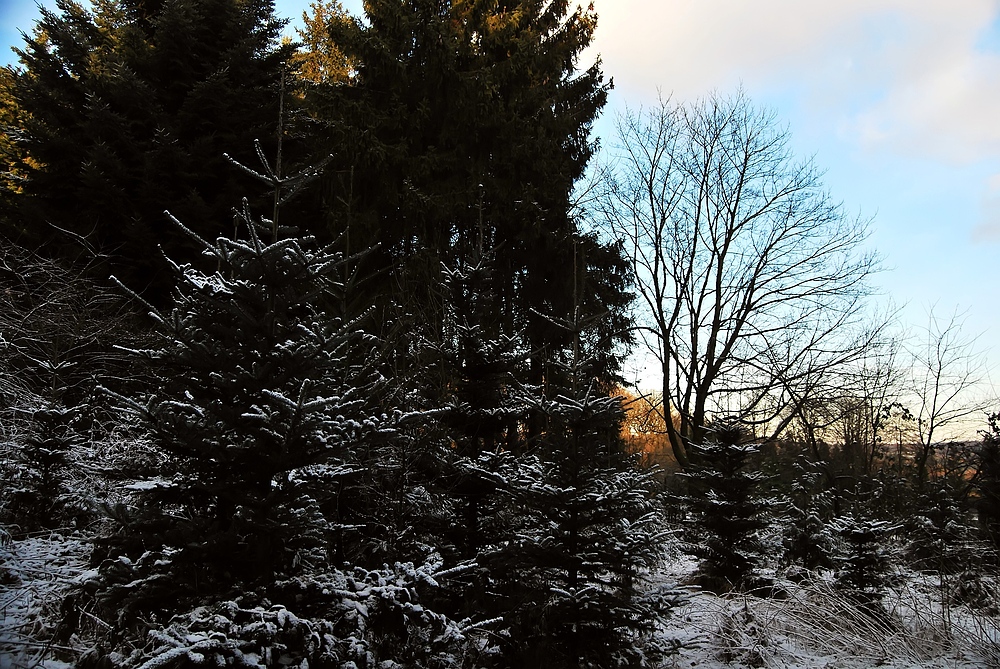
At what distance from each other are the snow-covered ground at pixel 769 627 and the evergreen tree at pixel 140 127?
6.20 m

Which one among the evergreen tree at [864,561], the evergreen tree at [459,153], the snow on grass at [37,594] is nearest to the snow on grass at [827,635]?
the evergreen tree at [864,561]

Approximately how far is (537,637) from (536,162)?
10.0 meters

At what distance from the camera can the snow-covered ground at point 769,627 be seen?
165 inches

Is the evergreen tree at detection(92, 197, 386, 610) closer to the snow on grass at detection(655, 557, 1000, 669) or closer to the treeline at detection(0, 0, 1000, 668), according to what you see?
the treeline at detection(0, 0, 1000, 668)

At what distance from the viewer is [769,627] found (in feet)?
18.0

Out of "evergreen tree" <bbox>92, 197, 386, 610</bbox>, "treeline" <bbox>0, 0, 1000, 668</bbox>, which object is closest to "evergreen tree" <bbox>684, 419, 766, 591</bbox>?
"treeline" <bbox>0, 0, 1000, 668</bbox>

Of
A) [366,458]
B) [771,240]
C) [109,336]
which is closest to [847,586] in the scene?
[366,458]

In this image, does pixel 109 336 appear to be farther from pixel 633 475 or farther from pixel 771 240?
pixel 771 240

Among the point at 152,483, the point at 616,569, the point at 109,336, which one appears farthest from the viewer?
the point at 109,336

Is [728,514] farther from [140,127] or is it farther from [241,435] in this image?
[140,127]

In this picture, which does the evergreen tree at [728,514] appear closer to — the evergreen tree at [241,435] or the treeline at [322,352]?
the treeline at [322,352]

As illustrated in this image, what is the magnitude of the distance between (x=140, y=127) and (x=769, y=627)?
1268 centimetres

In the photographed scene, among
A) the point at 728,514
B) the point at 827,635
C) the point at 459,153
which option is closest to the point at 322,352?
the point at 827,635

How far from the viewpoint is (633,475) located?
4969mm
